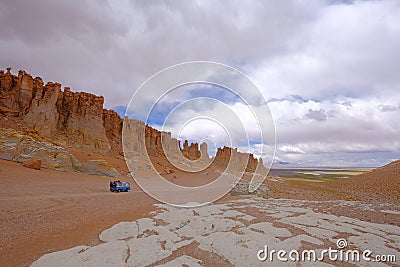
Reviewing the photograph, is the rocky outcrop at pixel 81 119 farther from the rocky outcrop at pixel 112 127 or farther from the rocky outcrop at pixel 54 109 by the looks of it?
the rocky outcrop at pixel 112 127

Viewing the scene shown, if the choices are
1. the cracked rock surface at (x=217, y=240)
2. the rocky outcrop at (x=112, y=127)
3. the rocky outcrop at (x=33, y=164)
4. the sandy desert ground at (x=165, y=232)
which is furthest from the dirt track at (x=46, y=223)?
the rocky outcrop at (x=112, y=127)

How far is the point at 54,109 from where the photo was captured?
4575cm

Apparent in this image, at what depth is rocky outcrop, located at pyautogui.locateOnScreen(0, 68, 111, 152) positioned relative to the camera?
137ft

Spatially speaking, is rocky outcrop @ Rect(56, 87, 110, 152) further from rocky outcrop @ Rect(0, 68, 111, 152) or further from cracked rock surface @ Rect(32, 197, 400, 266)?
cracked rock surface @ Rect(32, 197, 400, 266)

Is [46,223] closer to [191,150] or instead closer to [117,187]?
[117,187]

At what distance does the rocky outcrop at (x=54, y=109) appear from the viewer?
41875 millimetres

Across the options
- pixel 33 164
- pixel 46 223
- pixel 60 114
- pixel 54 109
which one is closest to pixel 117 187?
pixel 33 164

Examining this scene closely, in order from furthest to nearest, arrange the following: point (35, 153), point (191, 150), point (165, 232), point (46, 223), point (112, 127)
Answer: point (191, 150)
point (112, 127)
point (35, 153)
point (46, 223)
point (165, 232)

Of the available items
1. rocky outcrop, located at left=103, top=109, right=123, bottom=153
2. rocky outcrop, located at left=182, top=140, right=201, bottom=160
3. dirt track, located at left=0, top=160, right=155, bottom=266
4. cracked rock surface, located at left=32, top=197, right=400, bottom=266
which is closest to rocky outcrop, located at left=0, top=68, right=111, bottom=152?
rocky outcrop, located at left=103, top=109, right=123, bottom=153

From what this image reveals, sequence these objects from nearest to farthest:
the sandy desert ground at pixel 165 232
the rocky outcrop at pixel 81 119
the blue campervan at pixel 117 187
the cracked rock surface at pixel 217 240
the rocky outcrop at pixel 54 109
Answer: the cracked rock surface at pixel 217 240 → the sandy desert ground at pixel 165 232 → the blue campervan at pixel 117 187 → the rocky outcrop at pixel 54 109 → the rocky outcrop at pixel 81 119

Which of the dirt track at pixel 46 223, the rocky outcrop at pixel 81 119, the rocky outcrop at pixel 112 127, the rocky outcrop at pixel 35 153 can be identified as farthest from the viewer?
the rocky outcrop at pixel 112 127

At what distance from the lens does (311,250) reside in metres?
7.33

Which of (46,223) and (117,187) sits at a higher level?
(46,223)

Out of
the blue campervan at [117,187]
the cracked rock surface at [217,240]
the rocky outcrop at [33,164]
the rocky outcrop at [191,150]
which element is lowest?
the blue campervan at [117,187]
